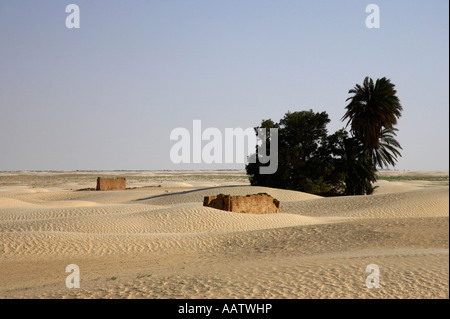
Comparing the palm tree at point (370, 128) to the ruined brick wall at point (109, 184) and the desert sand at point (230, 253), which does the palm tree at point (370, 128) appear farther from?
the ruined brick wall at point (109, 184)

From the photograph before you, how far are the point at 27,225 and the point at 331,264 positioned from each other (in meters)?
14.9

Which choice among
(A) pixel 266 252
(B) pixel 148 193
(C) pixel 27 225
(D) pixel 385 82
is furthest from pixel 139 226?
(D) pixel 385 82

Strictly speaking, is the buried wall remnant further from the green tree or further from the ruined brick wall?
the ruined brick wall

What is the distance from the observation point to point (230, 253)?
15.5m

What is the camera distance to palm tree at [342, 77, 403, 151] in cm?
3597

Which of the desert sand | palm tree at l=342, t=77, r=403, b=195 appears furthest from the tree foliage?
the desert sand

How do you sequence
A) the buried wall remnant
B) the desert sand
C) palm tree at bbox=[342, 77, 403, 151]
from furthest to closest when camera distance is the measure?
palm tree at bbox=[342, 77, 403, 151], the buried wall remnant, the desert sand

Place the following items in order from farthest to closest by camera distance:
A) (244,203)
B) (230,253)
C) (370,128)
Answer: (370,128)
(244,203)
(230,253)

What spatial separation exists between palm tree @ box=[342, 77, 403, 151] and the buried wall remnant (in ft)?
45.3

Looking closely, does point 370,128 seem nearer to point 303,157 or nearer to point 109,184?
point 303,157

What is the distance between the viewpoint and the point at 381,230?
1533 centimetres

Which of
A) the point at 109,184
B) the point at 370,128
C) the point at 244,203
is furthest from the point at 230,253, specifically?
the point at 109,184

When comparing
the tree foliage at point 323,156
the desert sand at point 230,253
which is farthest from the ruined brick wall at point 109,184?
the desert sand at point 230,253

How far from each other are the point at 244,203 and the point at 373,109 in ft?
53.9
